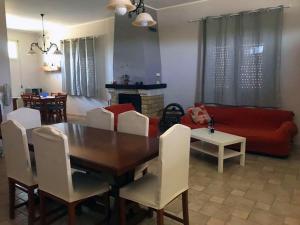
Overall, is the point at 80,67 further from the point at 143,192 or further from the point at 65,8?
the point at 143,192

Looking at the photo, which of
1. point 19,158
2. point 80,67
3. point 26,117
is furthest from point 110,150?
point 80,67

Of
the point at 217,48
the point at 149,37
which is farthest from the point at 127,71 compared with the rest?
the point at 217,48

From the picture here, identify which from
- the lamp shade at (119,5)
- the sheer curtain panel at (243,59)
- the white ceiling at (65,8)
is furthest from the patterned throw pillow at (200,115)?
the lamp shade at (119,5)

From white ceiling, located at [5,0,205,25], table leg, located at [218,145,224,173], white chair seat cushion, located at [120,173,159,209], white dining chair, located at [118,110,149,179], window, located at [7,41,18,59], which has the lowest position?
table leg, located at [218,145,224,173]

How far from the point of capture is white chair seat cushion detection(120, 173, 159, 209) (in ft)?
5.66

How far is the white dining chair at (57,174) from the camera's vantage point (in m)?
1.69

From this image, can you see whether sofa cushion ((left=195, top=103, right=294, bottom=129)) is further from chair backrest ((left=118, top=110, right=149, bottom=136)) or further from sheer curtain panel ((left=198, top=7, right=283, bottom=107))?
chair backrest ((left=118, top=110, right=149, bottom=136))

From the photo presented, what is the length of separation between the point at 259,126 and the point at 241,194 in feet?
6.42

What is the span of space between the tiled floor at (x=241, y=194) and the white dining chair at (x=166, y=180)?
48 centimetres

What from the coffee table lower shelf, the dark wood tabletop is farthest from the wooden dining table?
the coffee table lower shelf

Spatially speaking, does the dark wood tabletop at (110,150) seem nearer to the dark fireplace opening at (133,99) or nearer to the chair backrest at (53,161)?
the chair backrest at (53,161)

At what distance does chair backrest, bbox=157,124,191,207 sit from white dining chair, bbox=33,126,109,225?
520 millimetres

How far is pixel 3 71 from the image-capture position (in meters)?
4.23

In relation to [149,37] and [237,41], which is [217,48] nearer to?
[237,41]
